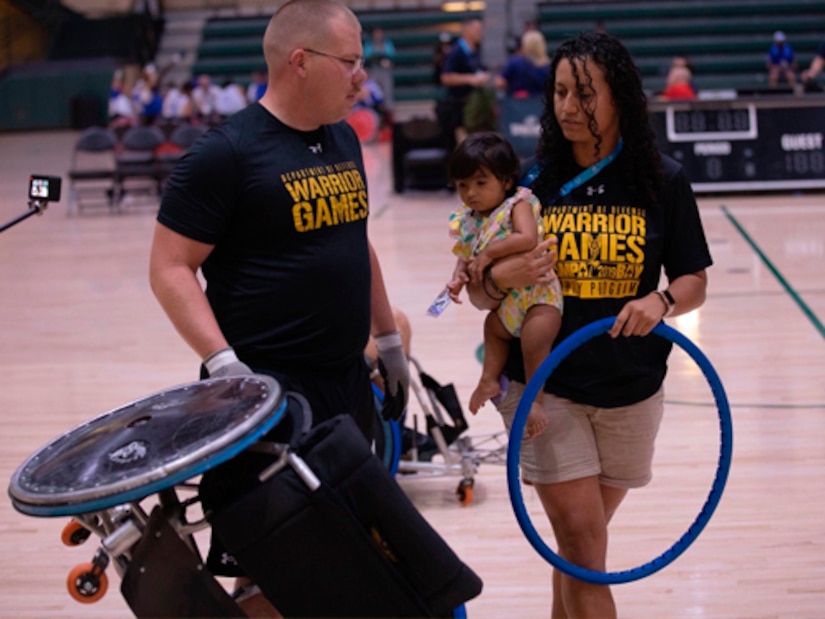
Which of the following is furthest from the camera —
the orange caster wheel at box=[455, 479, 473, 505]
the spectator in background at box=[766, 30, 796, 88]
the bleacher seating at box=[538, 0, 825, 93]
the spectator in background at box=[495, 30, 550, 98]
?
the bleacher seating at box=[538, 0, 825, 93]

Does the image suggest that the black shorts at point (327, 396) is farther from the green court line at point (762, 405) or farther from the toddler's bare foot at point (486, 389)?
the green court line at point (762, 405)

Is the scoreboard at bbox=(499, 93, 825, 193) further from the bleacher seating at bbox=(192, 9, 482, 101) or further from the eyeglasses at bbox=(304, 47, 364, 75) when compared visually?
the bleacher seating at bbox=(192, 9, 482, 101)

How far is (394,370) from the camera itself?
3.54 metres

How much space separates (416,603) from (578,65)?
4.59 feet

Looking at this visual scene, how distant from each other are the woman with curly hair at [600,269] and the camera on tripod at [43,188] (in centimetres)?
165

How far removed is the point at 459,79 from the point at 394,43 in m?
12.9

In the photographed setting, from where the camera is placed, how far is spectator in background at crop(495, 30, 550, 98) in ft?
48.1

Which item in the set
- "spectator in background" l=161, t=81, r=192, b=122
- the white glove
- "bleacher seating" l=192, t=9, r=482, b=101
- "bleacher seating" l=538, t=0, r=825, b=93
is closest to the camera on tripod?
the white glove

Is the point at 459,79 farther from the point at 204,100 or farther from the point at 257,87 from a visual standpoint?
the point at 204,100

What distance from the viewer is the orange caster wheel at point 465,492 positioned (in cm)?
500

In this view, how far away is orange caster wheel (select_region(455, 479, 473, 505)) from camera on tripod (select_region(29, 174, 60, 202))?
2.07 metres

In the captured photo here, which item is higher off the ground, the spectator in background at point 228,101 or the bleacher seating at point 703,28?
the bleacher seating at point 703,28

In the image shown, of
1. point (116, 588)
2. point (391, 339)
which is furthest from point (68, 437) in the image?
point (116, 588)

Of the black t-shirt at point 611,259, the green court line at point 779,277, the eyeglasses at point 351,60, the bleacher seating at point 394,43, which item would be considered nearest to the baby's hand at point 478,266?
the black t-shirt at point 611,259
